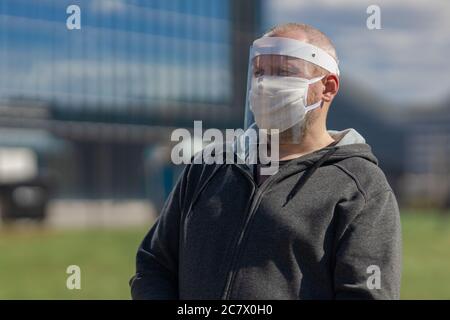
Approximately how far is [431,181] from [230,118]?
12.9 metres

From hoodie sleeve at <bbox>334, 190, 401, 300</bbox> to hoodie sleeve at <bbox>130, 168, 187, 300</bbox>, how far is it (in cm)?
60

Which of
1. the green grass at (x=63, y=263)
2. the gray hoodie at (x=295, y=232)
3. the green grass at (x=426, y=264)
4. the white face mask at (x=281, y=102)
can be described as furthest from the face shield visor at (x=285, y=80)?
the green grass at (x=426, y=264)

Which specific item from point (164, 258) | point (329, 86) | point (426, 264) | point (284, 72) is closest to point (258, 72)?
point (284, 72)

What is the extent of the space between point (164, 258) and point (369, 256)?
28.8 inches

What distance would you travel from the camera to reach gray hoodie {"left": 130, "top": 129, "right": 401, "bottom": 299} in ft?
8.94

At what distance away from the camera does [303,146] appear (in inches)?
116

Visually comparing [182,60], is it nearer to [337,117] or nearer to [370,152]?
[337,117]

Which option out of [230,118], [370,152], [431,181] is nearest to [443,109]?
[431,181]

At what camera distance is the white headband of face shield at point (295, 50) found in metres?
2.93

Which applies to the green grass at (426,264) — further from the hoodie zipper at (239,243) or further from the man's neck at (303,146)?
the hoodie zipper at (239,243)

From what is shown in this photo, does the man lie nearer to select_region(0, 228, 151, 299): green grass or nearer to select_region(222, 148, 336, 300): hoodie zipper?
select_region(222, 148, 336, 300): hoodie zipper

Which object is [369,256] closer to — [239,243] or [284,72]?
[239,243]
